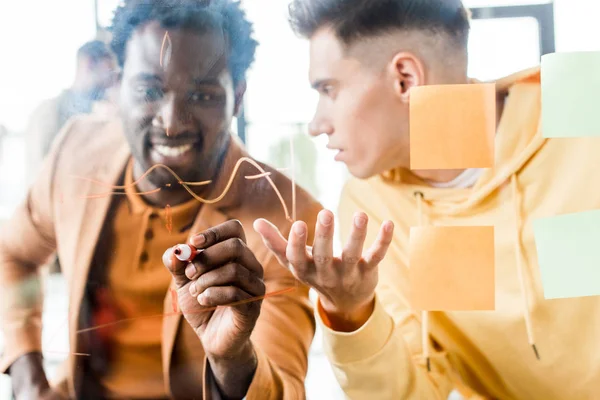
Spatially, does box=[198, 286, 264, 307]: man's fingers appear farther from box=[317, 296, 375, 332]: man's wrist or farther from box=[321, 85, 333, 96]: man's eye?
box=[321, 85, 333, 96]: man's eye

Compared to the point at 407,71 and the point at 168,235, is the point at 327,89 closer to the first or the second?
the point at 407,71

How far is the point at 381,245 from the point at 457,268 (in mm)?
121

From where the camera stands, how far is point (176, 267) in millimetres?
707

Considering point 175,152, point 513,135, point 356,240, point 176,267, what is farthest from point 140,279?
point 513,135

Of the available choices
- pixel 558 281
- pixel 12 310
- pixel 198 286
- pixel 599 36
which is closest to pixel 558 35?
pixel 599 36

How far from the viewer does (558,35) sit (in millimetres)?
744

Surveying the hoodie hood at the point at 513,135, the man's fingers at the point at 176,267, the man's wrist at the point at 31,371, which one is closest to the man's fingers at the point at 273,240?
the man's fingers at the point at 176,267

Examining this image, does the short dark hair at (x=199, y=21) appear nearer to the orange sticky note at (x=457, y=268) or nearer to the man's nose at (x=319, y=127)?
the man's nose at (x=319, y=127)

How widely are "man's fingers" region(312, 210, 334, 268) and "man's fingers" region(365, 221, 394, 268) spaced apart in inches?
1.8

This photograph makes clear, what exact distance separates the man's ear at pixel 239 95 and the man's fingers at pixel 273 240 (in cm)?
14

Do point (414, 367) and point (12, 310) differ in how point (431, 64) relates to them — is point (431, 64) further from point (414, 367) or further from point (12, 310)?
point (12, 310)

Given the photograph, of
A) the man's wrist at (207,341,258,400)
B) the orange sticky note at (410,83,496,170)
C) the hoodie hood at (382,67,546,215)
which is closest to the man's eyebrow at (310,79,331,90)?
the orange sticky note at (410,83,496,170)

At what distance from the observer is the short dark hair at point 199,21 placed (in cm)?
71

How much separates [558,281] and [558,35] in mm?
304
